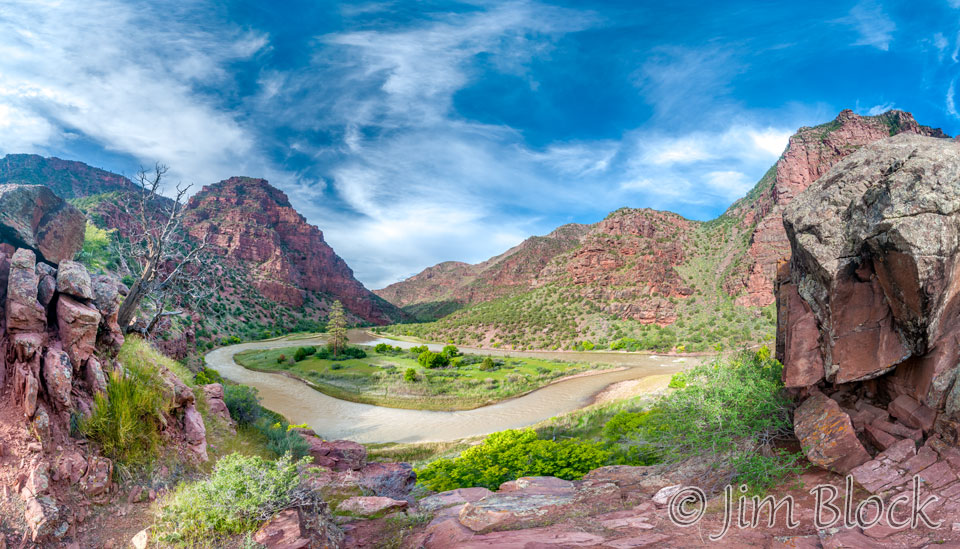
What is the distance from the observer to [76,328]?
5.30m

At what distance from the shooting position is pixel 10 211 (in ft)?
31.8

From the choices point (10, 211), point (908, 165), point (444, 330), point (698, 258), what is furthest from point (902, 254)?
point (698, 258)

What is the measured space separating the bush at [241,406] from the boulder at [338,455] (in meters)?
1.91

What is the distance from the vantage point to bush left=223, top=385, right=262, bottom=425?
10.9 m

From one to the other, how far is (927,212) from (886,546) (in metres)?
3.76

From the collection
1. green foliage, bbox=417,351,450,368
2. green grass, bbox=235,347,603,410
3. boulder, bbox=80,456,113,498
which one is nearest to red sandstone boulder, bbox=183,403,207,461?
boulder, bbox=80,456,113,498

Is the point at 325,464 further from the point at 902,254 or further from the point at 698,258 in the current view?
the point at 698,258

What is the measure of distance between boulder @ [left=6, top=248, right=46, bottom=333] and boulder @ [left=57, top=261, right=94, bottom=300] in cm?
28

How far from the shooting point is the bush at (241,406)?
10.9 meters

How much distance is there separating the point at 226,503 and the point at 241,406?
808cm

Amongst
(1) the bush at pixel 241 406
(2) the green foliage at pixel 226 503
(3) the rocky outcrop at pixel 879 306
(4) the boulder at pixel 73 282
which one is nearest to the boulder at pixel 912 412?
(3) the rocky outcrop at pixel 879 306

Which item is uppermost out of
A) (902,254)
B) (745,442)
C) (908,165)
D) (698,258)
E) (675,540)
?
(698,258)

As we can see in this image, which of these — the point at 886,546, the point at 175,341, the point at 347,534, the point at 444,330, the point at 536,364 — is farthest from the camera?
the point at 444,330

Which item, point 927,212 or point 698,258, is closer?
point 927,212
